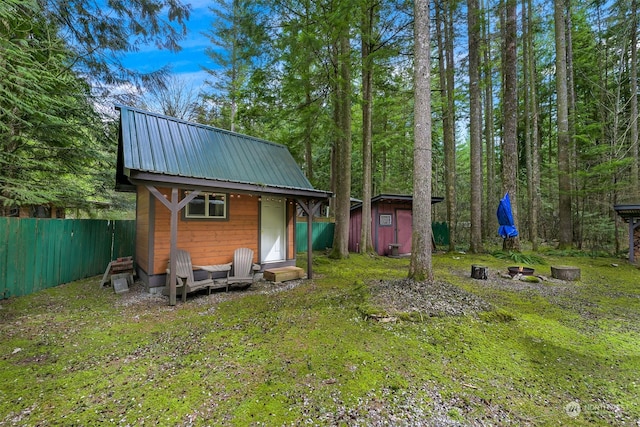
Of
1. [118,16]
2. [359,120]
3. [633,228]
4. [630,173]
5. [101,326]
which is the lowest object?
[101,326]

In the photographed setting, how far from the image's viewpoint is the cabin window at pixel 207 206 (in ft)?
20.2

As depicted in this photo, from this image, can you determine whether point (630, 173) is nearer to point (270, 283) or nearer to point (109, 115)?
point (270, 283)

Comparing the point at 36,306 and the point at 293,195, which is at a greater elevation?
the point at 293,195

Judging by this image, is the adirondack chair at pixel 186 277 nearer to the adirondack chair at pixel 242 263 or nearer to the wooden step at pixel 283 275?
the adirondack chair at pixel 242 263

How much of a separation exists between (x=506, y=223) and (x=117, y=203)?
14.7 metres

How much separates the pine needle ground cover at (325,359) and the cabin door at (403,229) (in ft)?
22.5

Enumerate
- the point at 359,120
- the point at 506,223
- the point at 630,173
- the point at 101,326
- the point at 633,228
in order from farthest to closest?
the point at 359,120
the point at 630,173
the point at 506,223
the point at 633,228
the point at 101,326

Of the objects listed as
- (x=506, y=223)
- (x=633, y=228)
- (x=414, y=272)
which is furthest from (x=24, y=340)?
(x=633, y=228)

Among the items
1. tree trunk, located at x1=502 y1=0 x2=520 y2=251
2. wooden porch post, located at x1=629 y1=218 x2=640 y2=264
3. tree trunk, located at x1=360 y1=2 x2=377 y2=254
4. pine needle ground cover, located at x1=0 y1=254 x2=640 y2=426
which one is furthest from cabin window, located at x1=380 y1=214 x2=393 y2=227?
wooden porch post, located at x1=629 y1=218 x2=640 y2=264

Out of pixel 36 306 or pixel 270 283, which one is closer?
pixel 36 306

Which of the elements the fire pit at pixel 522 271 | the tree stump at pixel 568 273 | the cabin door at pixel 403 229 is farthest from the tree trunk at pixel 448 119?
the tree stump at pixel 568 273

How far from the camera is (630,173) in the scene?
9.97m

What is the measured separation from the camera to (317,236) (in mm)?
12828

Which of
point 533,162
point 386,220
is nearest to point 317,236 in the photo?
point 386,220
